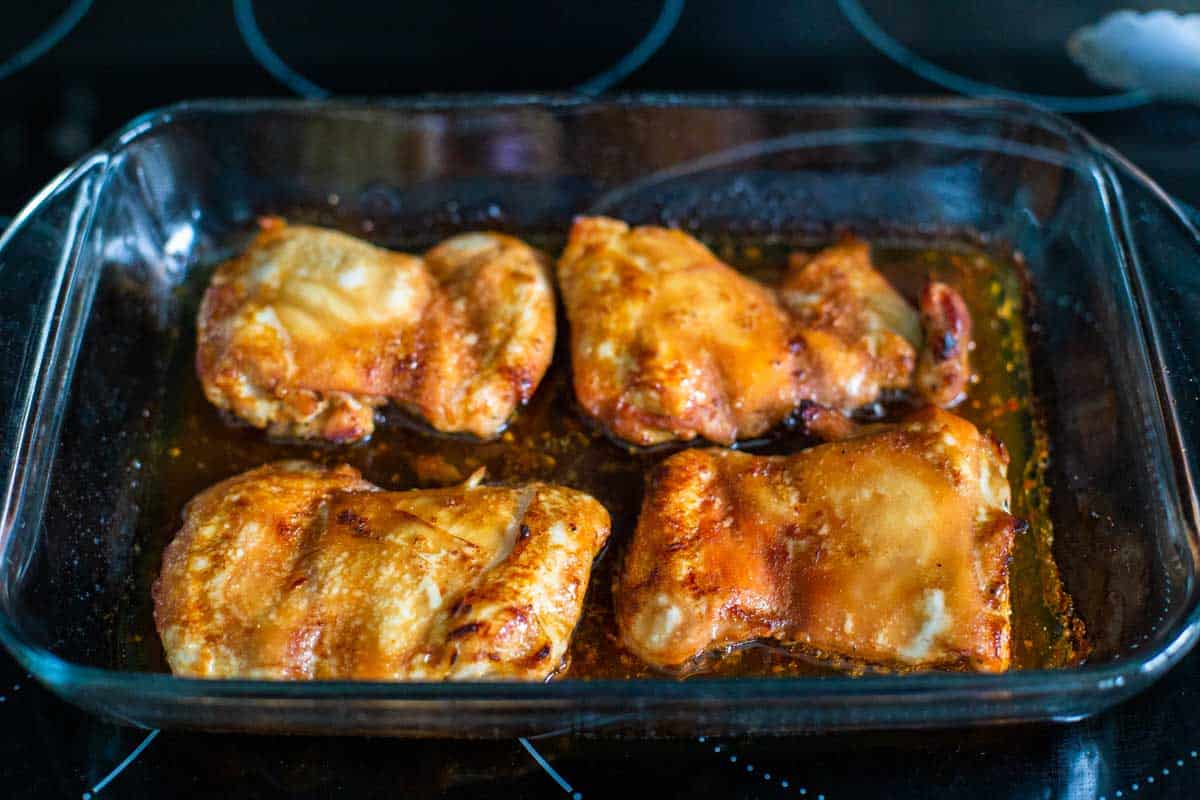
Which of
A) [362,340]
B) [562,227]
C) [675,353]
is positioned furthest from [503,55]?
[675,353]

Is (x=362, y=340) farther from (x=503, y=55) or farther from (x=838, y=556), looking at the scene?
(x=503, y=55)

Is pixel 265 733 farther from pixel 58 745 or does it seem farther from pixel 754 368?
pixel 754 368

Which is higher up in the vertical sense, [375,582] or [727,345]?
[727,345]

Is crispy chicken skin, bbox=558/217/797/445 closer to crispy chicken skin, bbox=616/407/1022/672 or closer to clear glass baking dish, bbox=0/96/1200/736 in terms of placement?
crispy chicken skin, bbox=616/407/1022/672

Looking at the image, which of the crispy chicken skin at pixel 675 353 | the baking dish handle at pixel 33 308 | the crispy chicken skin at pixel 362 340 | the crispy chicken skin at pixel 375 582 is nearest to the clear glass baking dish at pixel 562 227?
the baking dish handle at pixel 33 308

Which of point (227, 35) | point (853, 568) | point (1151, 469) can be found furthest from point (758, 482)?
point (227, 35)

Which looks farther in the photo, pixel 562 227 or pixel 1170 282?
pixel 562 227

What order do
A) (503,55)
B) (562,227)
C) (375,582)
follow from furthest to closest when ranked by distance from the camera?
1. (503,55)
2. (562,227)
3. (375,582)

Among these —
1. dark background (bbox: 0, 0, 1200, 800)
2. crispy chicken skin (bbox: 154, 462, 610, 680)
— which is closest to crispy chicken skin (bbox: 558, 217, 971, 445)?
crispy chicken skin (bbox: 154, 462, 610, 680)
